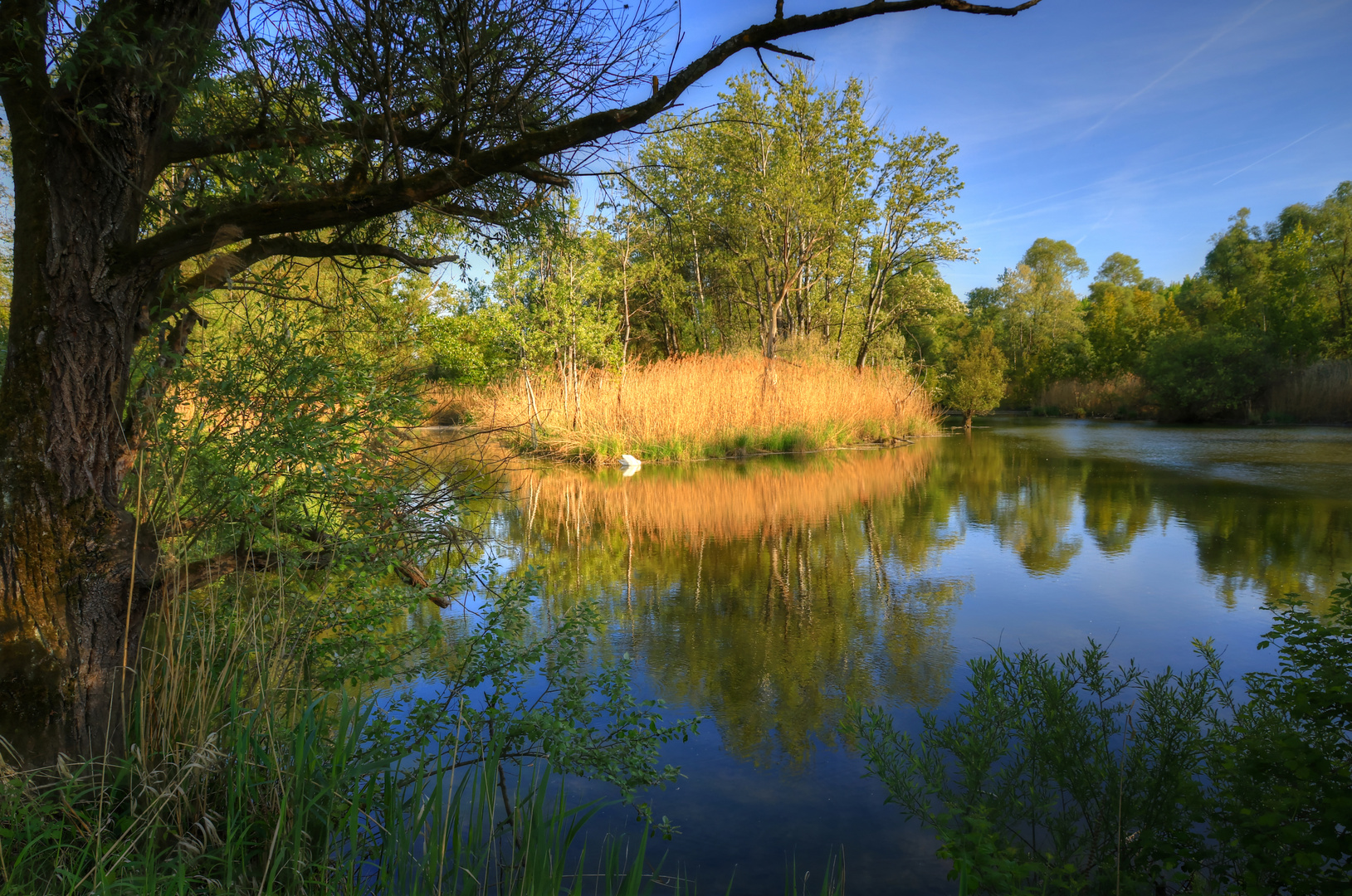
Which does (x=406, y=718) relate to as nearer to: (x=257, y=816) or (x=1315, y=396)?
(x=257, y=816)

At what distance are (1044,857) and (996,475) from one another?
13346 millimetres

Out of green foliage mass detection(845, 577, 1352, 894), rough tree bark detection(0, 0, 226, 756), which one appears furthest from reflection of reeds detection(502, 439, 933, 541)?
A: green foliage mass detection(845, 577, 1352, 894)

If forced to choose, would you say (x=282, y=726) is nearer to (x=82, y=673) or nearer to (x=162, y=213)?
(x=82, y=673)

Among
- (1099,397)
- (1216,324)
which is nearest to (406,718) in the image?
(1216,324)

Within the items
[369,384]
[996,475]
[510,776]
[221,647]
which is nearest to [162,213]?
[369,384]

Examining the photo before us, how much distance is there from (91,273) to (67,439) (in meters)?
0.67

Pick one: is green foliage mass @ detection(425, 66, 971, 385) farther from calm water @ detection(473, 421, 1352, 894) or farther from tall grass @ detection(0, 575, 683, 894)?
tall grass @ detection(0, 575, 683, 894)

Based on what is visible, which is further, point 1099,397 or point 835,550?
point 1099,397

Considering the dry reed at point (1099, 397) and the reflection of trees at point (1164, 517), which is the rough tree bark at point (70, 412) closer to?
the reflection of trees at point (1164, 517)

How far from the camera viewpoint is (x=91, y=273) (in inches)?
119

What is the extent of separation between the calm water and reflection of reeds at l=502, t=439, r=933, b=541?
7 cm

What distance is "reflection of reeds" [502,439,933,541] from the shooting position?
32.6 ft

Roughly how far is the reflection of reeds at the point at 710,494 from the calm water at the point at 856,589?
71mm

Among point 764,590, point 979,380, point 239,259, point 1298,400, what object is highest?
point 979,380
